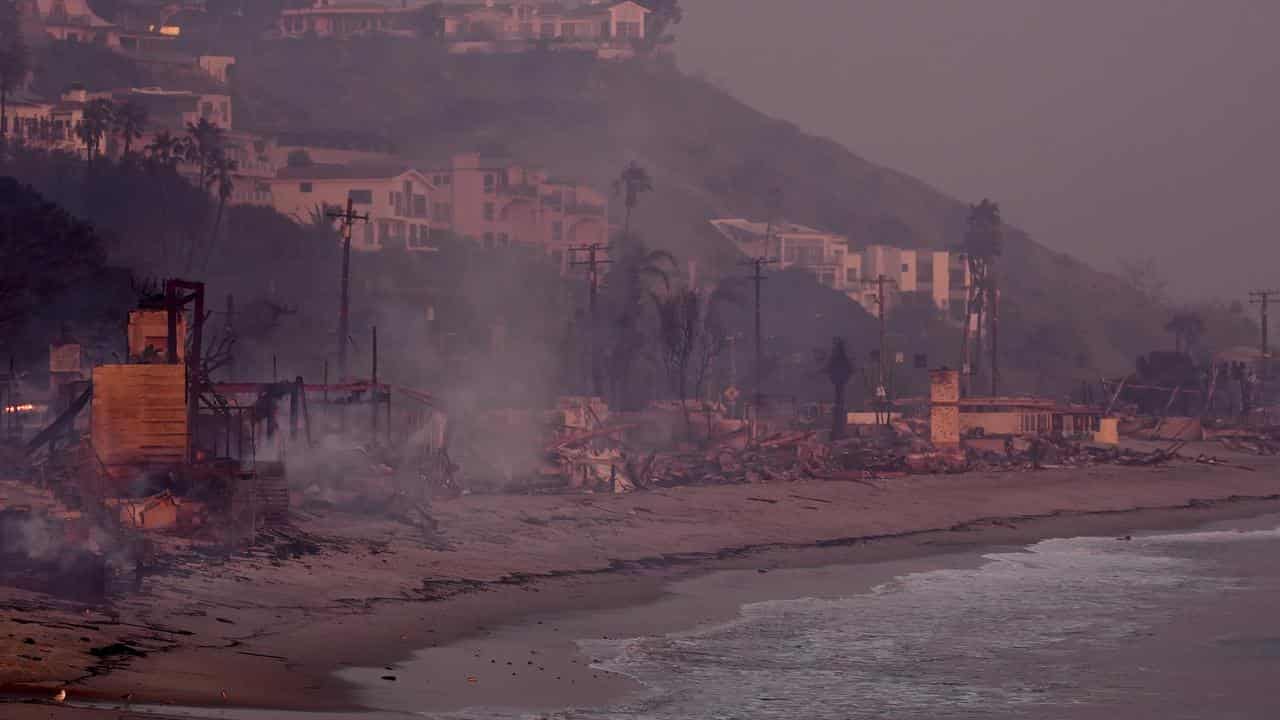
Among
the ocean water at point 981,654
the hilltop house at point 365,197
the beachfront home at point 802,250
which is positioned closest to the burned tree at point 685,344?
the hilltop house at point 365,197

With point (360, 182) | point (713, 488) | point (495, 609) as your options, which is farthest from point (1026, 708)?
point (360, 182)

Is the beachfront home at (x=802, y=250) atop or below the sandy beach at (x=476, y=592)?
atop

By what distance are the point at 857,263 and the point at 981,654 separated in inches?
5925

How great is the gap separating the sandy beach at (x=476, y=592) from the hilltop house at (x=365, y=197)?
82.3 metres

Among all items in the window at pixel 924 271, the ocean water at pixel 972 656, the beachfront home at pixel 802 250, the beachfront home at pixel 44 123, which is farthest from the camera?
the window at pixel 924 271

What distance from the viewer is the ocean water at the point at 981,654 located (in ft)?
73.3

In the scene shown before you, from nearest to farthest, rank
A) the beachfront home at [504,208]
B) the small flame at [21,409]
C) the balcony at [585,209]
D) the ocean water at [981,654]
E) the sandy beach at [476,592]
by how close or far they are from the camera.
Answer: the sandy beach at [476,592] → the ocean water at [981,654] → the small flame at [21,409] → the beachfront home at [504,208] → the balcony at [585,209]

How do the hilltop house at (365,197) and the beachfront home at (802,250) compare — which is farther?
the beachfront home at (802,250)

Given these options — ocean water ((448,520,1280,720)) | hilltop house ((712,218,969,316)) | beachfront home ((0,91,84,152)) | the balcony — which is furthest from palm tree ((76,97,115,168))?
ocean water ((448,520,1280,720))

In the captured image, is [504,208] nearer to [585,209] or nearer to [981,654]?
[585,209]

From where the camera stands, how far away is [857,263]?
176 metres

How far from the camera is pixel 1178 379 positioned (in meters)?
111

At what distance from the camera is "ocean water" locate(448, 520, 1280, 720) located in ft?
73.3

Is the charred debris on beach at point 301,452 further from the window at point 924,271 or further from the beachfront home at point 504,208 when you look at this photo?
the window at point 924,271
